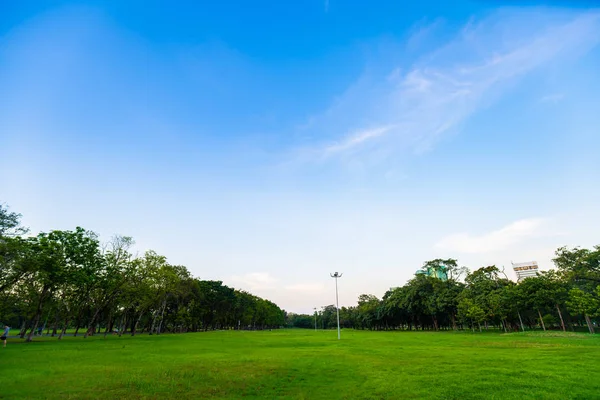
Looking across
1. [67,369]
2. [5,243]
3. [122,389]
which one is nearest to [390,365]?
[122,389]

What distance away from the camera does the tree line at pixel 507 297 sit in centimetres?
5903

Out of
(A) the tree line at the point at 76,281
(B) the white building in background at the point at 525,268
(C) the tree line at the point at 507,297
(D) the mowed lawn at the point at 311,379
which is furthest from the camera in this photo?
(B) the white building in background at the point at 525,268

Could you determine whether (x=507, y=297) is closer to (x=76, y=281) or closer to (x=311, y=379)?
(x=311, y=379)

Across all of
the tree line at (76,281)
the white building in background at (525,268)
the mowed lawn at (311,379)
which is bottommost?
the mowed lawn at (311,379)

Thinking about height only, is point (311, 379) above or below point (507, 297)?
below

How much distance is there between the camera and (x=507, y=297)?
64.1m

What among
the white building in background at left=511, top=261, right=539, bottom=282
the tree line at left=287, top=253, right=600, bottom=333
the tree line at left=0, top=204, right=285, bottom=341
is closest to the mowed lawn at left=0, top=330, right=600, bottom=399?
the tree line at left=0, top=204, right=285, bottom=341

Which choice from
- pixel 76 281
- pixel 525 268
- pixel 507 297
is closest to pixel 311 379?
pixel 76 281

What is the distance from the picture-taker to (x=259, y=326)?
539 ft

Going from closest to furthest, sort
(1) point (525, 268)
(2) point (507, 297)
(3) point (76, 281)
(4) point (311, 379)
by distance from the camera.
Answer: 1. (4) point (311, 379)
2. (3) point (76, 281)
3. (2) point (507, 297)
4. (1) point (525, 268)

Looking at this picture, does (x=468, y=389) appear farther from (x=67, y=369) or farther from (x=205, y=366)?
(x=67, y=369)

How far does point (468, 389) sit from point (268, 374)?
9589 mm

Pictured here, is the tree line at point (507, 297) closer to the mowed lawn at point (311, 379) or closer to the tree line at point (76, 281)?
Result: the mowed lawn at point (311, 379)

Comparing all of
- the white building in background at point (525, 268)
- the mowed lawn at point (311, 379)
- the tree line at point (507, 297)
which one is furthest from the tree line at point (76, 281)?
the white building in background at point (525, 268)
